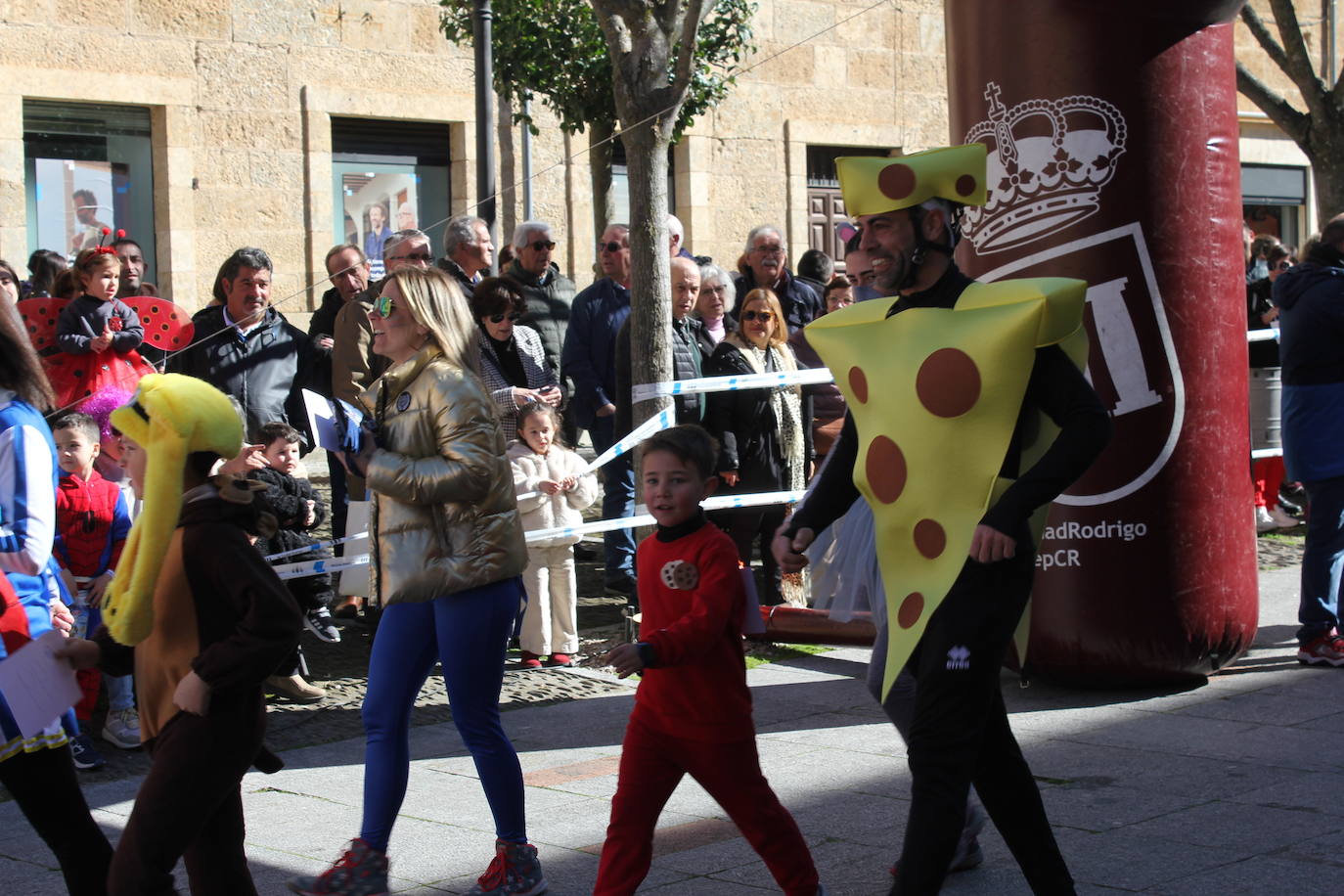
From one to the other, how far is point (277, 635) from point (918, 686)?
152cm

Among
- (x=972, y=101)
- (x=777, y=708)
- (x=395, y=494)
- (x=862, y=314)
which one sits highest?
(x=972, y=101)

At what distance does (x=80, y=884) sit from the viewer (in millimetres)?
3896

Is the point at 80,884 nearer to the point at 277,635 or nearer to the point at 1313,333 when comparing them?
the point at 277,635

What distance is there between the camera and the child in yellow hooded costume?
3547 mm

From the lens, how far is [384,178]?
17.4 metres

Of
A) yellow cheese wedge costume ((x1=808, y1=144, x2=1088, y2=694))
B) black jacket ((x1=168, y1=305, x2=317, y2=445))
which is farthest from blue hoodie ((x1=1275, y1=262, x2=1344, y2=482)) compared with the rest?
black jacket ((x1=168, y1=305, x2=317, y2=445))

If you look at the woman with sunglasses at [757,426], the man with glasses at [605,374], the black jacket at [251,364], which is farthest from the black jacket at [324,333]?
the woman with sunglasses at [757,426]

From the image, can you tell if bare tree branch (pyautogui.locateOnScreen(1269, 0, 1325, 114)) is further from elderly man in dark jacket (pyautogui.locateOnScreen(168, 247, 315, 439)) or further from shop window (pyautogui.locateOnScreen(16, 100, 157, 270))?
shop window (pyautogui.locateOnScreen(16, 100, 157, 270))

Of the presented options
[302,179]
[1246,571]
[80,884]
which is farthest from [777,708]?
[302,179]

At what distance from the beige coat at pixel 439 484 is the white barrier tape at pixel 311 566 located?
2.75 metres

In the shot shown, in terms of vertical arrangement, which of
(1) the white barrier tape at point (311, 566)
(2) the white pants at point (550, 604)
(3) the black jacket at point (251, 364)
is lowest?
(2) the white pants at point (550, 604)

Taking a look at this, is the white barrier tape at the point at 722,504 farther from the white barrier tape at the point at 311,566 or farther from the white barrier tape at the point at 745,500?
the white barrier tape at the point at 311,566

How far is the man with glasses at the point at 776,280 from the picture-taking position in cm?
1026

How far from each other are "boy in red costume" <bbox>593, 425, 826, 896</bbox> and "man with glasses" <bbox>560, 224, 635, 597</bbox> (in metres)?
4.78
